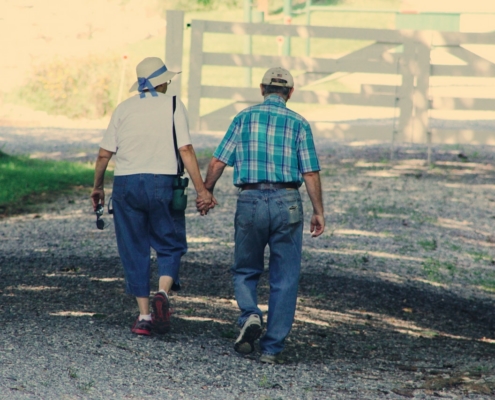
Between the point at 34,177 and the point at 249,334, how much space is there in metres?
9.21

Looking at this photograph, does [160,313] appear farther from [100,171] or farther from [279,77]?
[279,77]

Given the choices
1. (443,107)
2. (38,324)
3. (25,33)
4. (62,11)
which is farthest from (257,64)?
(62,11)

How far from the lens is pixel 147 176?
5.71m

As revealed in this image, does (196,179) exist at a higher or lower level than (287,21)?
lower

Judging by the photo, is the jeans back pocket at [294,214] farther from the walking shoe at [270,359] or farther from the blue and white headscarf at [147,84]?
the blue and white headscarf at [147,84]

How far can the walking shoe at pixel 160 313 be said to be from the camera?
5.70 metres

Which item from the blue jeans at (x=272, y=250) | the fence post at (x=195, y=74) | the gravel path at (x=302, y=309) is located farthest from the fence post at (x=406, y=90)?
the blue jeans at (x=272, y=250)

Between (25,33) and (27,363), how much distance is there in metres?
34.6

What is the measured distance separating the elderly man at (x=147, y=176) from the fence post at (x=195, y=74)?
9.43 metres

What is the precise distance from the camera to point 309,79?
51.2 ft

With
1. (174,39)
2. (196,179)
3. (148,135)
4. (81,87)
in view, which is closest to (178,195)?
(196,179)

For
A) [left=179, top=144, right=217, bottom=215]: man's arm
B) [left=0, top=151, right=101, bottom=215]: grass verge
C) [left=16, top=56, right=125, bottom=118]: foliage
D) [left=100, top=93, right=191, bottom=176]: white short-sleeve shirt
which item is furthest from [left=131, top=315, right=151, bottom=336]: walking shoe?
[left=16, top=56, right=125, bottom=118]: foliage

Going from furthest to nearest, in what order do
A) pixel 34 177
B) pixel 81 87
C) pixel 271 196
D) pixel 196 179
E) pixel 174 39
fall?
pixel 81 87, pixel 174 39, pixel 34 177, pixel 196 179, pixel 271 196

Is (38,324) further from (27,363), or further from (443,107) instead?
(443,107)
